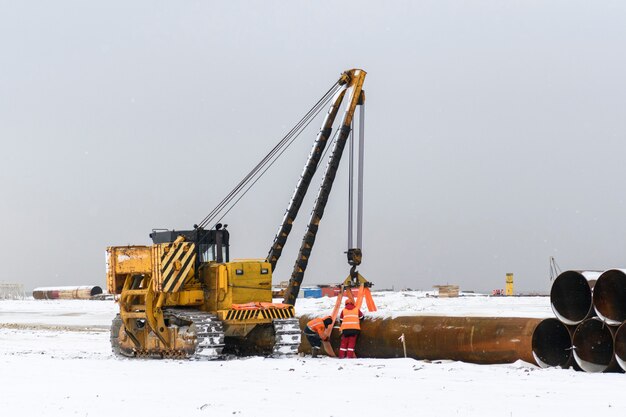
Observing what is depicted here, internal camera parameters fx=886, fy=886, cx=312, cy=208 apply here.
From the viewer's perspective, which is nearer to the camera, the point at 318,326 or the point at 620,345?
the point at 620,345

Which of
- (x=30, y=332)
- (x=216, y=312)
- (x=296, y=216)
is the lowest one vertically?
(x=30, y=332)

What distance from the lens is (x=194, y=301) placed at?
74.4 feet

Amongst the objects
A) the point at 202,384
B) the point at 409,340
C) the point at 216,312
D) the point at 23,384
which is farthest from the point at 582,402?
the point at 216,312

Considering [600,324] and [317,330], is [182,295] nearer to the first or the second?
[317,330]

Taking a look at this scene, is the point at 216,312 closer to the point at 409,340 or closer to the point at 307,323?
the point at 307,323

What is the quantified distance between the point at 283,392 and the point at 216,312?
8.23m

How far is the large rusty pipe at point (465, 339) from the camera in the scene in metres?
17.8

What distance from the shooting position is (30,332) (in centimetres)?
3612

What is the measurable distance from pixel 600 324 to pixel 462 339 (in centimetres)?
322

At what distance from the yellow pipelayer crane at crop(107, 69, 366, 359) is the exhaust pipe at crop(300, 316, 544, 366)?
2.01m

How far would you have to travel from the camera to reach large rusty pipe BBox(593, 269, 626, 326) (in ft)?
54.5

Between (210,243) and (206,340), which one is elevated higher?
(210,243)

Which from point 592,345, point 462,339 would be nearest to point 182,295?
point 462,339

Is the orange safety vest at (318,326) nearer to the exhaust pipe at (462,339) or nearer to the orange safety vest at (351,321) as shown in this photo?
the exhaust pipe at (462,339)
